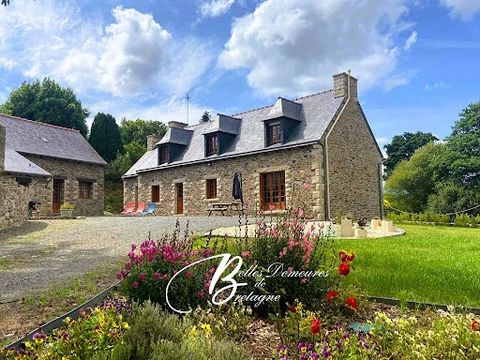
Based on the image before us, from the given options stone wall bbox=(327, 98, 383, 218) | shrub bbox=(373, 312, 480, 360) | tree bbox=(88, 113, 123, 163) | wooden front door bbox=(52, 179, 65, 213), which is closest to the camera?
shrub bbox=(373, 312, 480, 360)

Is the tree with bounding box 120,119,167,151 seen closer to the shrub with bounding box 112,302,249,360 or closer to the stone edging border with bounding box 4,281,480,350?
the stone edging border with bounding box 4,281,480,350

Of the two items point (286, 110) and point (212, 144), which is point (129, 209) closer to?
point (212, 144)

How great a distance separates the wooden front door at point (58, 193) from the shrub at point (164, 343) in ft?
73.0

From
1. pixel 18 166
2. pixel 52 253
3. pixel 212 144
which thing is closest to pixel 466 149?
pixel 212 144

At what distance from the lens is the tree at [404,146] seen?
39.9m

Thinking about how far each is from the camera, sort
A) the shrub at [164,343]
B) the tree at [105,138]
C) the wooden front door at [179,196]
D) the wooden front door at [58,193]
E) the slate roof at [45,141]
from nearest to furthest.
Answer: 1. the shrub at [164,343]
2. the wooden front door at [179,196]
3. the slate roof at [45,141]
4. the wooden front door at [58,193]
5. the tree at [105,138]

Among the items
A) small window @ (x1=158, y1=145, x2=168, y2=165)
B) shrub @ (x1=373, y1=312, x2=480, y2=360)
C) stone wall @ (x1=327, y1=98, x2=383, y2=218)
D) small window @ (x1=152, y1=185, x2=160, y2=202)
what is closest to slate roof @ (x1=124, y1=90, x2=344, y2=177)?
small window @ (x1=158, y1=145, x2=168, y2=165)

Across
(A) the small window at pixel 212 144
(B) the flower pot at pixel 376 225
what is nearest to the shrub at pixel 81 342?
(B) the flower pot at pixel 376 225

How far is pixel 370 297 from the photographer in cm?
427

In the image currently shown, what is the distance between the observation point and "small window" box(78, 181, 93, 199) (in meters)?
24.5

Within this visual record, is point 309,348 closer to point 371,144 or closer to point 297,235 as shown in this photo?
point 297,235

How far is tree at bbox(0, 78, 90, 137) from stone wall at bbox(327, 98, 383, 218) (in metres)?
27.2

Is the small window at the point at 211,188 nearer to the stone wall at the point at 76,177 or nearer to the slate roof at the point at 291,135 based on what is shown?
the slate roof at the point at 291,135

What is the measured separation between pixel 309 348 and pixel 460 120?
31.4 meters
